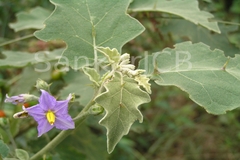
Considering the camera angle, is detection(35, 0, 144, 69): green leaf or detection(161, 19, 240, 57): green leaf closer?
detection(35, 0, 144, 69): green leaf

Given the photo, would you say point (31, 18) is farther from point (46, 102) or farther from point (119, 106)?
point (119, 106)

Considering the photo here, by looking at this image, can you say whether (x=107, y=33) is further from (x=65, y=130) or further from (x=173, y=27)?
(x=173, y=27)

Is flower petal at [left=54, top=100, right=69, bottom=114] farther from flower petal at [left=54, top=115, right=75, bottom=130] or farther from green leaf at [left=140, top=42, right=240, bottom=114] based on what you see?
green leaf at [left=140, top=42, right=240, bottom=114]

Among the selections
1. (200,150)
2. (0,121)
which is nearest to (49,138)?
(0,121)

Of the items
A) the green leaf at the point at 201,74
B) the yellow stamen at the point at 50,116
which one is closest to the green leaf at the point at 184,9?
the green leaf at the point at 201,74

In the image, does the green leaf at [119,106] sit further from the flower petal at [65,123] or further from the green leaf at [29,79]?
the green leaf at [29,79]

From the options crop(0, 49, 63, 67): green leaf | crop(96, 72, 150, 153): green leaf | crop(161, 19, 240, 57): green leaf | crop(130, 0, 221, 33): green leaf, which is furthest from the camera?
crop(161, 19, 240, 57): green leaf

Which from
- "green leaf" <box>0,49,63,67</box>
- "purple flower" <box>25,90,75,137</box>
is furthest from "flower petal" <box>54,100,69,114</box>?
"green leaf" <box>0,49,63,67</box>

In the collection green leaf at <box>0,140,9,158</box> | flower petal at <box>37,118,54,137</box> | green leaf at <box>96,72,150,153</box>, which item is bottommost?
green leaf at <box>0,140,9,158</box>
